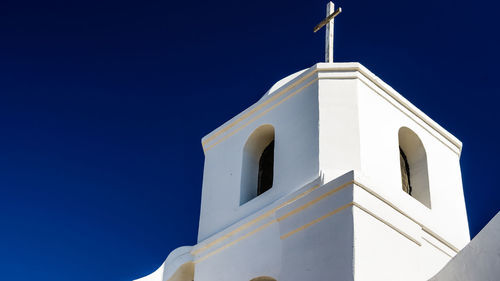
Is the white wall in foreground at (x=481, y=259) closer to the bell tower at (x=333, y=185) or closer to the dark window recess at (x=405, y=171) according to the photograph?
the bell tower at (x=333, y=185)

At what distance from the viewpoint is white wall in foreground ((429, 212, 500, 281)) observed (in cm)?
651

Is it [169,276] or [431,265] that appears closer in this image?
[431,265]

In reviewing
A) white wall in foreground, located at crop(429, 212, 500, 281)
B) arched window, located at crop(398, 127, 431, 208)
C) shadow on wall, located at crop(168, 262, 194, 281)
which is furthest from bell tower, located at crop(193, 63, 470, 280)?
white wall in foreground, located at crop(429, 212, 500, 281)

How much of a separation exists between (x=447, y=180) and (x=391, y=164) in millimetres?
1270

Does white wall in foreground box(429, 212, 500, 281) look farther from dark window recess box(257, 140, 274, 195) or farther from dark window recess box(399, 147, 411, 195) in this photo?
dark window recess box(257, 140, 274, 195)

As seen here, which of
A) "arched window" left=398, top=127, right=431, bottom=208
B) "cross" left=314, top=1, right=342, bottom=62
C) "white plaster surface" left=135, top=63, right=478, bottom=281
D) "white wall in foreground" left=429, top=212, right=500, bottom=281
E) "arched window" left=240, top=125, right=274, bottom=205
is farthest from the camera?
"cross" left=314, top=1, right=342, bottom=62

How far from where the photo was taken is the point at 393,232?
8.12 meters

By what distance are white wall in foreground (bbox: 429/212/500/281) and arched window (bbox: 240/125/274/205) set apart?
3284 mm

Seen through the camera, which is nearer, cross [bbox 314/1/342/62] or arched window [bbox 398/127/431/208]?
arched window [bbox 398/127/431/208]

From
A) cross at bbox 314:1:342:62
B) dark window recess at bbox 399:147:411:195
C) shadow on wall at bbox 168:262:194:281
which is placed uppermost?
cross at bbox 314:1:342:62

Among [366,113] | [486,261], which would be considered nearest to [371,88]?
[366,113]

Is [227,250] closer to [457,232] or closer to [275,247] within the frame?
[275,247]

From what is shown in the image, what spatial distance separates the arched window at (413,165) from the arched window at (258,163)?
1.64 metres

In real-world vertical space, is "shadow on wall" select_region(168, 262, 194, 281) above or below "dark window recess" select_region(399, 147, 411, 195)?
below
